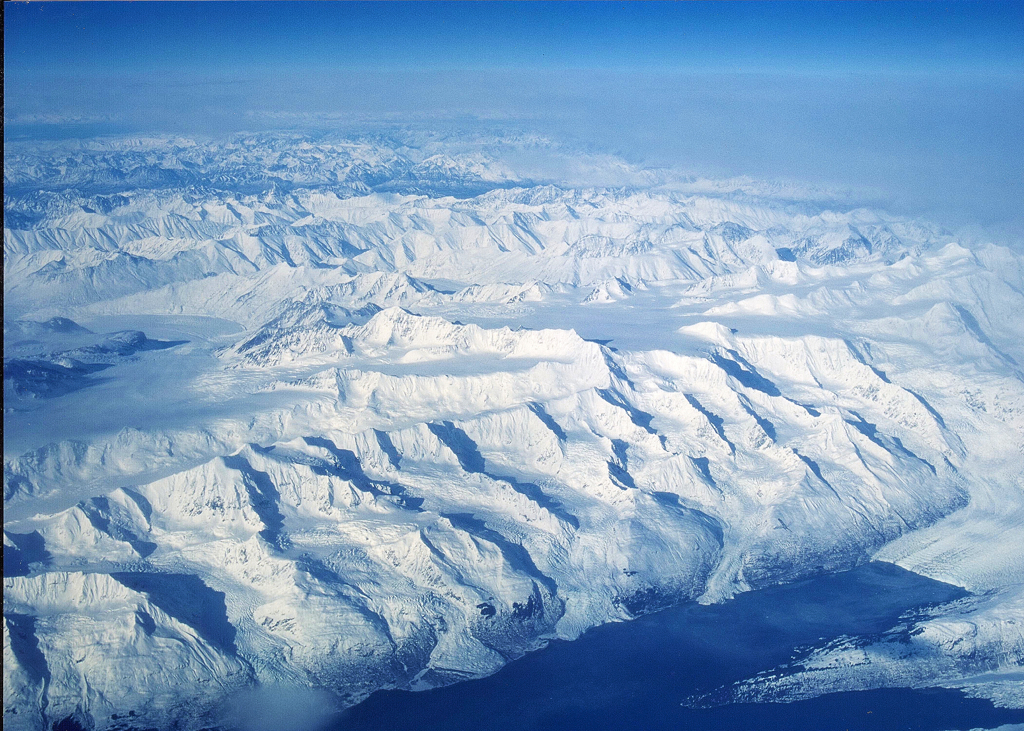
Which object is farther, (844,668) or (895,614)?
(895,614)

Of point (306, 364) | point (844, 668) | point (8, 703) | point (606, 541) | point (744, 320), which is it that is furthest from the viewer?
point (744, 320)

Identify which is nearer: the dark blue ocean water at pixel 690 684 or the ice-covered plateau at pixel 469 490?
the dark blue ocean water at pixel 690 684

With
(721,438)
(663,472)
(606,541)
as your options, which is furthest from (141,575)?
(721,438)

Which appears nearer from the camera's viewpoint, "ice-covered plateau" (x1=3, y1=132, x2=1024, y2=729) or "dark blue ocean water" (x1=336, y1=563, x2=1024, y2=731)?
"dark blue ocean water" (x1=336, y1=563, x2=1024, y2=731)

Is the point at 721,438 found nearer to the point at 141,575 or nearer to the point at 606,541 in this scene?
the point at 606,541

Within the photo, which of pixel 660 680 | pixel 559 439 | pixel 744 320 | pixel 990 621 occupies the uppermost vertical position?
pixel 744 320

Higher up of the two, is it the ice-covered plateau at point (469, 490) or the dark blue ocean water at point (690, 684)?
the ice-covered plateau at point (469, 490)

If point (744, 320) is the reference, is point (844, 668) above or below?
below

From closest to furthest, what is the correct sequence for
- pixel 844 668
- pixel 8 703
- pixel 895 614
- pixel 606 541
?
pixel 8 703 → pixel 844 668 → pixel 895 614 → pixel 606 541
